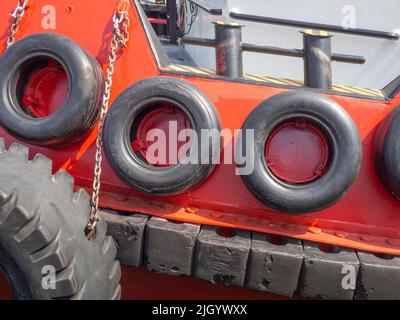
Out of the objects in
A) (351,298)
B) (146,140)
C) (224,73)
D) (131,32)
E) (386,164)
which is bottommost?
(351,298)

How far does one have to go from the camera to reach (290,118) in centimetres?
191

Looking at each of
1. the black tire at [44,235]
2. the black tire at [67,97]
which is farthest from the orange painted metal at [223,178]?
the black tire at [44,235]

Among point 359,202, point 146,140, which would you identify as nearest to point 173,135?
point 146,140

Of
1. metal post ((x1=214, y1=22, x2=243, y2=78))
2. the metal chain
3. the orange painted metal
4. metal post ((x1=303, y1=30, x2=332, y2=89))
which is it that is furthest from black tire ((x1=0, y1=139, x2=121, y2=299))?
metal post ((x1=303, y1=30, x2=332, y2=89))

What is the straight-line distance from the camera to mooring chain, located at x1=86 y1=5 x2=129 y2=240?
1.88 metres

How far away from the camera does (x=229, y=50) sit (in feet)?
7.21

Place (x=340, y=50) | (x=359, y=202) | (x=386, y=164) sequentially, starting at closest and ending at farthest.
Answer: (x=386, y=164) → (x=359, y=202) → (x=340, y=50)

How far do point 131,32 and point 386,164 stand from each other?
4.14 ft

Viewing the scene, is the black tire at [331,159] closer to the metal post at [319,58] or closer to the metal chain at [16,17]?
the metal post at [319,58]

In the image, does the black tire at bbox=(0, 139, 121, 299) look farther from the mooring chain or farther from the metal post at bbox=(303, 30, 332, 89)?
the metal post at bbox=(303, 30, 332, 89)

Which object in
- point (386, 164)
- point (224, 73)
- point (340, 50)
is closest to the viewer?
point (386, 164)

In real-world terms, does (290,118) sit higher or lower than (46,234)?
higher

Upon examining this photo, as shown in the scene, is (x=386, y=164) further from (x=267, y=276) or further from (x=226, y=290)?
(x=226, y=290)

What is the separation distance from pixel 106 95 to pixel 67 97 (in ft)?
0.57
